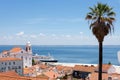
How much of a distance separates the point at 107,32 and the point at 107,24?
705 millimetres

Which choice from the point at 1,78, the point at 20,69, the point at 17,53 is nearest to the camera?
the point at 1,78

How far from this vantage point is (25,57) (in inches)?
4968

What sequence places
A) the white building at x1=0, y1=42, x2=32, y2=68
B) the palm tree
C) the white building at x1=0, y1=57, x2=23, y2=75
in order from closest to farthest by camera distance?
the palm tree
the white building at x1=0, y1=57, x2=23, y2=75
the white building at x1=0, y1=42, x2=32, y2=68

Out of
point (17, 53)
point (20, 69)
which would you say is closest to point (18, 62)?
point (20, 69)

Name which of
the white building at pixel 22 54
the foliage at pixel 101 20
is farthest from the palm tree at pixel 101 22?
the white building at pixel 22 54

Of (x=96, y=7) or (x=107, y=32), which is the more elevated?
(x=96, y=7)

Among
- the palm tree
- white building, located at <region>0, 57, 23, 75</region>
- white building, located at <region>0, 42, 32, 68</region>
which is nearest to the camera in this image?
the palm tree

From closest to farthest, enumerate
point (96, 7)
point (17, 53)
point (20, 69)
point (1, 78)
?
1. point (1, 78)
2. point (96, 7)
3. point (20, 69)
4. point (17, 53)

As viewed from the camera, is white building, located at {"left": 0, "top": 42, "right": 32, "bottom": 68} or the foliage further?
white building, located at {"left": 0, "top": 42, "right": 32, "bottom": 68}

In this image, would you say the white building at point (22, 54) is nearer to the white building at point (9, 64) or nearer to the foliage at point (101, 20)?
the white building at point (9, 64)

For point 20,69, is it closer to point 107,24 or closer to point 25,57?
point 25,57

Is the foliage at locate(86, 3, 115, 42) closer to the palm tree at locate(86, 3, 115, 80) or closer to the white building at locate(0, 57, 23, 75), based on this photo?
the palm tree at locate(86, 3, 115, 80)

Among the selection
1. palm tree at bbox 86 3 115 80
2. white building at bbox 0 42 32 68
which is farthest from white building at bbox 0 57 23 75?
palm tree at bbox 86 3 115 80

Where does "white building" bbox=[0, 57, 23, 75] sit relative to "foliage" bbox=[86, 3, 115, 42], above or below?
below
